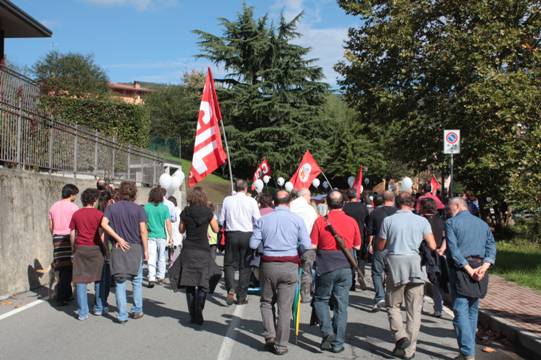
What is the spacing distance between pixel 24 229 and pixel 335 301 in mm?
6581

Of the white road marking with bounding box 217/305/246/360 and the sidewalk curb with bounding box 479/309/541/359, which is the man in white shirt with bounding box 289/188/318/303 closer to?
the white road marking with bounding box 217/305/246/360

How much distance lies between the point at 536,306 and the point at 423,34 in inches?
546

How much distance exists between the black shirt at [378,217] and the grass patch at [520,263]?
11.9 ft

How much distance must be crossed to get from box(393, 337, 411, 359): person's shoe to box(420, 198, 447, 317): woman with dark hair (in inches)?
81.2

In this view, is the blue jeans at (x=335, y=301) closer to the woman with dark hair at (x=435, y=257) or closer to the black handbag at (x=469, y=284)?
the black handbag at (x=469, y=284)

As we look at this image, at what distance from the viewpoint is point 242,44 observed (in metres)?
42.5

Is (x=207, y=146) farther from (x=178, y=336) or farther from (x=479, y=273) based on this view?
(x=479, y=273)

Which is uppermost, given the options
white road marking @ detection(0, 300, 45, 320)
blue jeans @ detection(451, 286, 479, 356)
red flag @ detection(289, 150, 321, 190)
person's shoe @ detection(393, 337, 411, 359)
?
red flag @ detection(289, 150, 321, 190)

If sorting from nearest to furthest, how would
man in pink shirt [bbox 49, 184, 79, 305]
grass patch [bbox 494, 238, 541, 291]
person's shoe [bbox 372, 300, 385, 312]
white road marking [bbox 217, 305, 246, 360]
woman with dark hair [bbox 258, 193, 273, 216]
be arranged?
1. white road marking [bbox 217, 305, 246, 360]
2. man in pink shirt [bbox 49, 184, 79, 305]
3. person's shoe [bbox 372, 300, 385, 312]
4. woman with dark hair [bbox 258, 193, 273, 216]
5. grass patch [bbox 494, 238, 541, 291]

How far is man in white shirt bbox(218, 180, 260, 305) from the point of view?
10.1 meters

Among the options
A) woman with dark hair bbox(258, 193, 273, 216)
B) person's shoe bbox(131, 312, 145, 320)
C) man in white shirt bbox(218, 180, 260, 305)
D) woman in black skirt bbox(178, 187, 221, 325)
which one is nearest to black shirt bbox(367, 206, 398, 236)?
woman with dark hair bbox(258, 193, 273, 216)

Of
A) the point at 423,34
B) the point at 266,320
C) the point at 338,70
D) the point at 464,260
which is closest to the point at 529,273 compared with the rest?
the point at 464,260

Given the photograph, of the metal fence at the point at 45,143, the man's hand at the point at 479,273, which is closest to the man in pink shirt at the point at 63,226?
the metal fence at the point at 45,143

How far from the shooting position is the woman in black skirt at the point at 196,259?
26.8 feet
